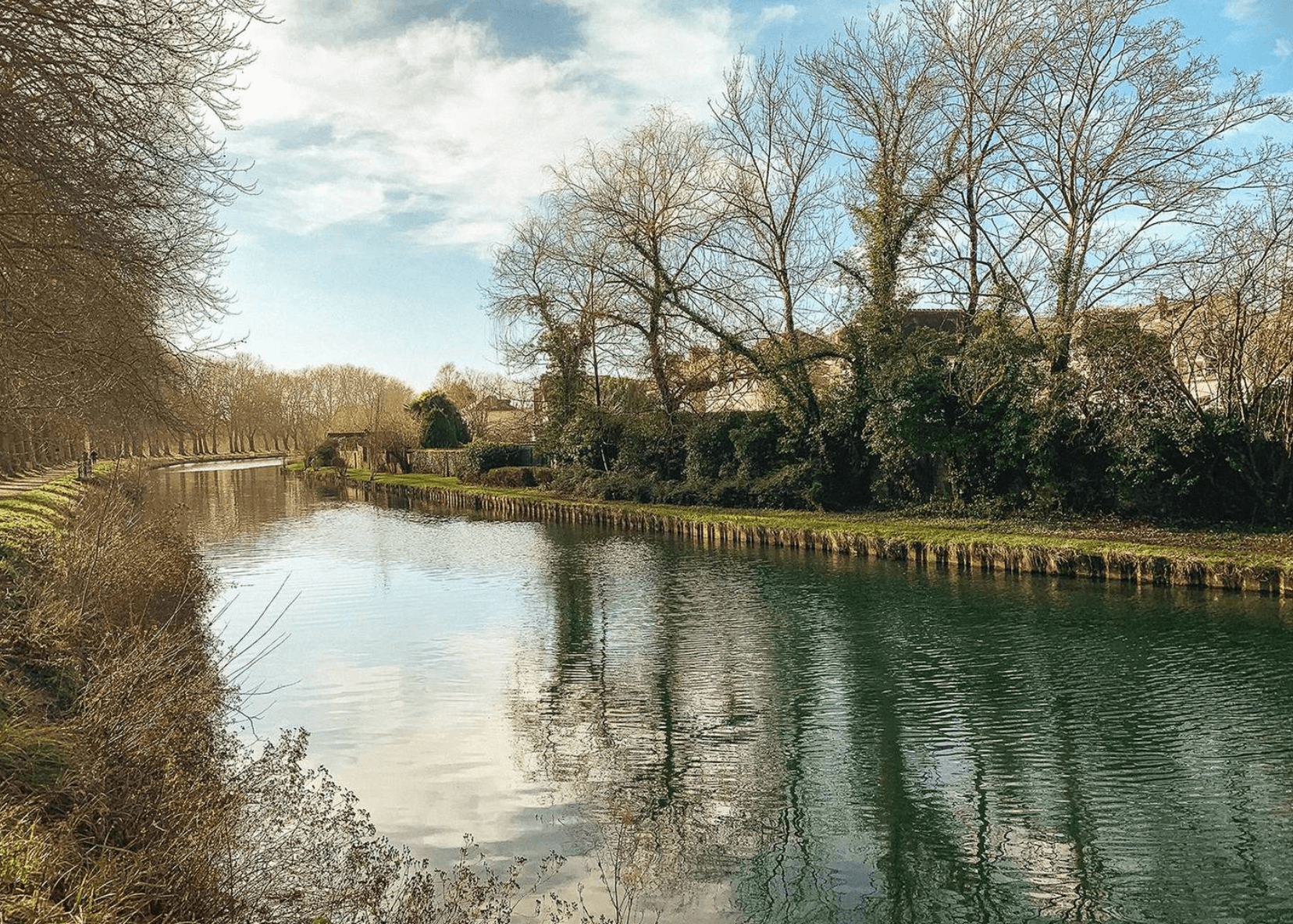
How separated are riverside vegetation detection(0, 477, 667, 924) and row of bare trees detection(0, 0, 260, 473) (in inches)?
85.2

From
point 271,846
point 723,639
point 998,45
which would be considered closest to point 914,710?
point 723,639

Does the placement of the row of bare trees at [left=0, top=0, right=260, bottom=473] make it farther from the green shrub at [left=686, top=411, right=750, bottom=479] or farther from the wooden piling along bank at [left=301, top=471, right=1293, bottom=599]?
the green shrub at [left=686, top=411, right=750, bottom=479]

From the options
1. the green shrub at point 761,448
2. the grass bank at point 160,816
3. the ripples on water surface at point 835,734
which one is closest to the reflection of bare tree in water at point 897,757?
the ripples on water surface at point 835,734

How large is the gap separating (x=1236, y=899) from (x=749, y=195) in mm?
23553

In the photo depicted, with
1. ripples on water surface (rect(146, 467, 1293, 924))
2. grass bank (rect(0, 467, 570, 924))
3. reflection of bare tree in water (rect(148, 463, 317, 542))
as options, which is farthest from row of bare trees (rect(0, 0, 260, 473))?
reflection of bare tree in water (rect(148, 463, 317, 542))

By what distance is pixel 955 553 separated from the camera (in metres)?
18.1

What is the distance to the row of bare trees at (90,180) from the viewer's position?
6.09m

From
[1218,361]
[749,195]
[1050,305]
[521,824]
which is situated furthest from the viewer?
[749,195]

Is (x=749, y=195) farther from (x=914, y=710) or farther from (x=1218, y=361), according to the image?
(x=914, y=710)

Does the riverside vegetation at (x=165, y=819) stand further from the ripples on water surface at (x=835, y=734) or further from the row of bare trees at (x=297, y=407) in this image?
the row of bare trees at (x=297, y=407)

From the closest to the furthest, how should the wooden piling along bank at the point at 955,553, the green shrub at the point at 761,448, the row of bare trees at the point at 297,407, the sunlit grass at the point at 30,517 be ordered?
the sunlit grass at the point at 30,517 → the wooden piling along bank at the point at 955,553 → the green shrub at the point at 761,448 → the row of bare trees at the point at 297,407

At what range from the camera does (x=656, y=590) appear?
1664 centimetres

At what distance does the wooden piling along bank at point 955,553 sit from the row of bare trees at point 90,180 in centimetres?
1328

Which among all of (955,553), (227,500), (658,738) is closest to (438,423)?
(227,500)
